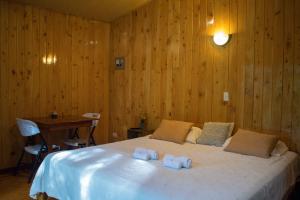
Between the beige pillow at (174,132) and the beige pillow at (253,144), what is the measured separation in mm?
651

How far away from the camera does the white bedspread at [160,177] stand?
1.84 m

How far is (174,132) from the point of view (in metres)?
3.57

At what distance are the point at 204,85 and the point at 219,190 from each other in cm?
216

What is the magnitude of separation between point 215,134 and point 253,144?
0.55 metres

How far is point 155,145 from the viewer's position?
3283mm

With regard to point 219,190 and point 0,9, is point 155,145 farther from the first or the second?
point 0,9

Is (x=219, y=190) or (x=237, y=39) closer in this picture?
(x=219, y=190)

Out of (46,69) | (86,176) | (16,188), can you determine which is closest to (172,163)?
(86,176)

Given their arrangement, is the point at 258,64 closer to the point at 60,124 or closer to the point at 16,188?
the point at 60,124

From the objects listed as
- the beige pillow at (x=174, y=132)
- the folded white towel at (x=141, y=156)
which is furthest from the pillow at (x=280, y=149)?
the folded white towel at (x=141, y=156)

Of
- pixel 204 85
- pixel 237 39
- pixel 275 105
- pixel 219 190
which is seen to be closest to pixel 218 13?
pixel 237 39

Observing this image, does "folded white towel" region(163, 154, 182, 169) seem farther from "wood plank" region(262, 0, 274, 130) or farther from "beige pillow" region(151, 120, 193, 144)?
"wood plank" region(262, 0, 274, 130)

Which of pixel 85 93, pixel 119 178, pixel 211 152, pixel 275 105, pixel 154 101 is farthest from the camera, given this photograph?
pixel 85 93

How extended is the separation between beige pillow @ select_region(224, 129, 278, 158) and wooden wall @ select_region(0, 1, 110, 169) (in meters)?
2.82
